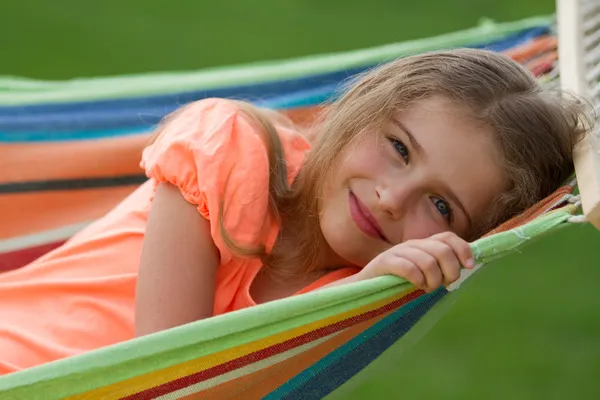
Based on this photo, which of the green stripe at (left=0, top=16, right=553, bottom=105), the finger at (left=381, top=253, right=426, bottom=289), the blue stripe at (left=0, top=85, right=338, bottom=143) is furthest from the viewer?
the green stripe at (left=0, top=16, right=553, bottom=105)

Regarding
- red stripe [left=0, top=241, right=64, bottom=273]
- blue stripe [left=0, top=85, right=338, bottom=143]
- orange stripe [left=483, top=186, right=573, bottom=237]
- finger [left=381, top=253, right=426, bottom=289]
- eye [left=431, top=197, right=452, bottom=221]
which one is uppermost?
blue stripe [left=0, top=85, right=338, bottom=143]

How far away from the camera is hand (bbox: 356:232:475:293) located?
44.4 inches

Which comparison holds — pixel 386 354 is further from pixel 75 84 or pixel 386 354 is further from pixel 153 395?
pixel 75 84

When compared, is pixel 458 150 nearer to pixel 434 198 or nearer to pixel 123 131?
pixel 434 198

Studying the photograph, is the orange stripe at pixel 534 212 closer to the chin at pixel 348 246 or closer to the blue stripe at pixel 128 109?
the chin at pixel 348 246

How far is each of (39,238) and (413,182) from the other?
774 mm

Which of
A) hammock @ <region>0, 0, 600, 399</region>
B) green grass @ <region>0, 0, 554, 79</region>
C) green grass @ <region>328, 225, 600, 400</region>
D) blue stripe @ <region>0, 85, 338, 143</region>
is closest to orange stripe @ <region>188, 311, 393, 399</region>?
hammock @ <region>0, 0, 600, 399</region>

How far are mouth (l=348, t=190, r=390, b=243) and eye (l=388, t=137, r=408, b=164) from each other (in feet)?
0.29

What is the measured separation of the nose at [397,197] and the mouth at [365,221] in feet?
0.10

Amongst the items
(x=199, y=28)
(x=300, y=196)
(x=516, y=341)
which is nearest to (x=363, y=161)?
(x=300, y=196)

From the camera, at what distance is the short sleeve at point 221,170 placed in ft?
4.47

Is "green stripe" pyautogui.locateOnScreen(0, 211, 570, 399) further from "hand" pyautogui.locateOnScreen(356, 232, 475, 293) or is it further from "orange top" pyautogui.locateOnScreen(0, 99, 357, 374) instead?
"orange top" pyautogui.locateOnScreen(0, 99, 357, 374)

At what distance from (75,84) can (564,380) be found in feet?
4.43

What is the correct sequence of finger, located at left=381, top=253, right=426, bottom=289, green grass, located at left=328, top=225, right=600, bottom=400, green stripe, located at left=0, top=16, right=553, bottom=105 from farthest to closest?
green grass, located at left=328, top=225, right=600, bottom=400 → green stripe, located at left=0, top=16, right=553, bottom=105 → finger, located at left=381, top=253, right=426, bottom=289
